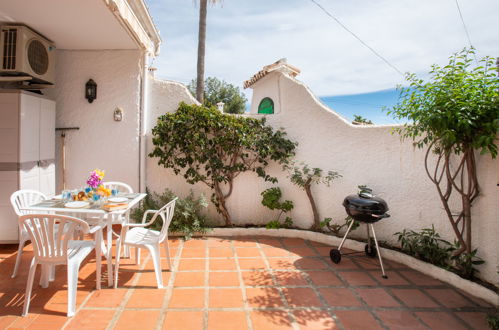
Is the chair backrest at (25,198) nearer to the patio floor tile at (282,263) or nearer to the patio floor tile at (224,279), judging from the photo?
the patio floor tile at (224,279)

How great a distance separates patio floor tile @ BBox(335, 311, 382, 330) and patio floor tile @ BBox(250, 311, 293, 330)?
555 mm

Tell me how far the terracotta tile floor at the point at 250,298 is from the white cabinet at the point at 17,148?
2.02 feet

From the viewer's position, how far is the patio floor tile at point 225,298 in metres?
3.01

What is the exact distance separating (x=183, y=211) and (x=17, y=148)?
8.96ft

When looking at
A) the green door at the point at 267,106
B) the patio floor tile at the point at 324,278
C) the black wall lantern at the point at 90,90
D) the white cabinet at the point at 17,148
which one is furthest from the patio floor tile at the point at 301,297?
the green door at the point at 267,106

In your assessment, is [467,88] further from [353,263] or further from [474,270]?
[353,263]

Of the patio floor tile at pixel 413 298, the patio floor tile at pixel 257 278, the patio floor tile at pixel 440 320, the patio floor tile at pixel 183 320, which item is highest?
the patio floor tile at pixel 413 298

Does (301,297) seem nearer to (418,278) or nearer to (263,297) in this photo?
(263,297)

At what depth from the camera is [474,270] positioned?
3494 millimetres

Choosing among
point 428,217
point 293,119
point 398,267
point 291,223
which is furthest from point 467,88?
point 291,223

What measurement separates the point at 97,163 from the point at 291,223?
4.02 metres

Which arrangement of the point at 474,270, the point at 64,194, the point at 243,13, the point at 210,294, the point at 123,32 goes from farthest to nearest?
the point at 243,13
the point at 123,32
the point at 64,194
the point at 474,270
the point at 210,294

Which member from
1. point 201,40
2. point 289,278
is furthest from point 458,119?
point 201,40

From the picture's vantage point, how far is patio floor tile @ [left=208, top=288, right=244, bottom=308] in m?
3.01
